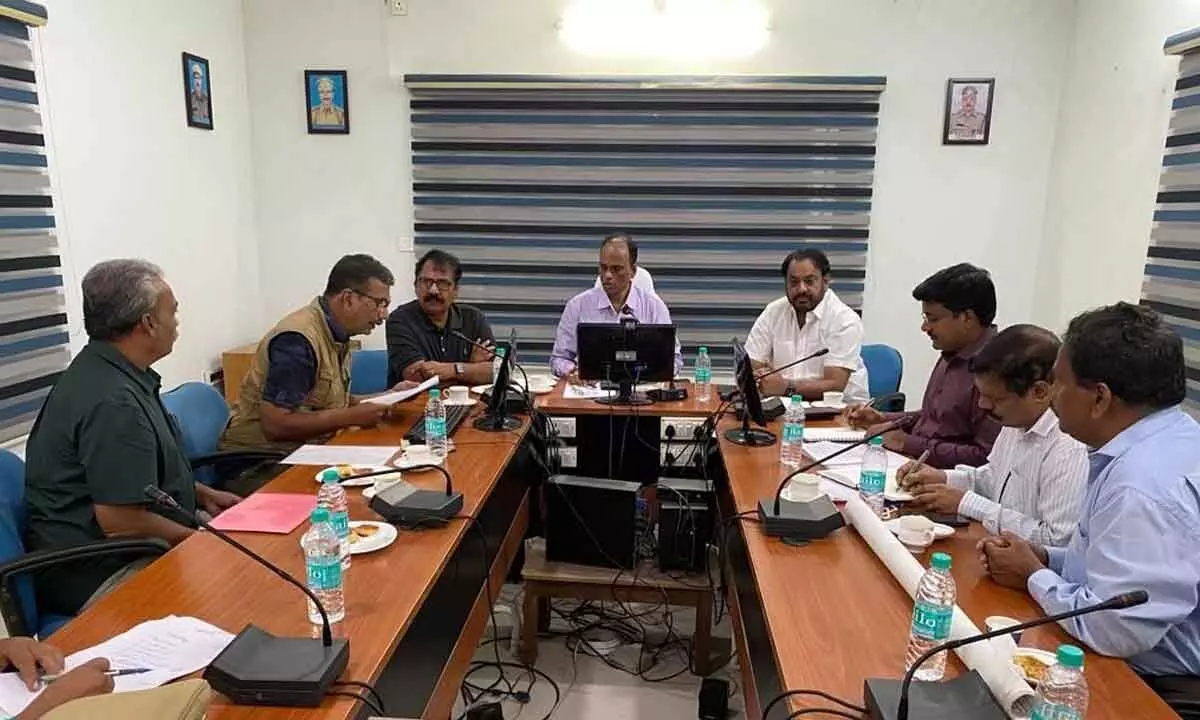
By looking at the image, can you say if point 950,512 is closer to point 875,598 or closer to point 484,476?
point 875,598

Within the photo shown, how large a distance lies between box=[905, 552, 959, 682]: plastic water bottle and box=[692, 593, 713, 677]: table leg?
51.8 inches

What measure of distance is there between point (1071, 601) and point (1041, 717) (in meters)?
0.36

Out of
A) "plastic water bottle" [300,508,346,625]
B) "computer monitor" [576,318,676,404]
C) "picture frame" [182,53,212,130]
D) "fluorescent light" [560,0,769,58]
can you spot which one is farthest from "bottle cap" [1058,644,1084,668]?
"picture frame" [182,53,212,130]

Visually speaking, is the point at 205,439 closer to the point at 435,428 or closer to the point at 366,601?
the point at 435,428

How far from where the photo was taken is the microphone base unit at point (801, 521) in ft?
5.75

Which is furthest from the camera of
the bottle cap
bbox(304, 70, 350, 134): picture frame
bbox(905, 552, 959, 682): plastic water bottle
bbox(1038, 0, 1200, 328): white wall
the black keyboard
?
bbox(304, 70, 350, 134): picture frame

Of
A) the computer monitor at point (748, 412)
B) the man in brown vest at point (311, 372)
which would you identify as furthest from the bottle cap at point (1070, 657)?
the man in brown vest at point (311, 372)

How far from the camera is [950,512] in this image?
6.03 ft

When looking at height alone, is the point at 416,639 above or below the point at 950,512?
below

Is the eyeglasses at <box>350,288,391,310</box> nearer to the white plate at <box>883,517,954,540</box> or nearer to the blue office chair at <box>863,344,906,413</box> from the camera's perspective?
the white plate at <box>883,517,954,540</box>

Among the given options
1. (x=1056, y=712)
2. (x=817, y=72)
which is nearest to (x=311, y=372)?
(x=1056, y=712)

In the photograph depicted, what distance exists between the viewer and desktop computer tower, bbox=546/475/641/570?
2.63 meters

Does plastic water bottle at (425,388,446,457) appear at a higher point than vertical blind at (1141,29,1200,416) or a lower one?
lower

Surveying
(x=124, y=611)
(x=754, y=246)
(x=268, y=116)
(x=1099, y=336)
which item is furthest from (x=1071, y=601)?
(x=268, y=116)
